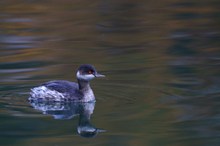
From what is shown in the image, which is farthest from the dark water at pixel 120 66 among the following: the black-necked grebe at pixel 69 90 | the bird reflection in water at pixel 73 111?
the black-necked grebe at pixel 69 90

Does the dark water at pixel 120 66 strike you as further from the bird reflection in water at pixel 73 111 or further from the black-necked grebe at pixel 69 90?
the black-necked grebe at pixel 69 90

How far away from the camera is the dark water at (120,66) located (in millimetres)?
10594

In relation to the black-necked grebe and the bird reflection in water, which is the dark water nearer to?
the bird reflection in water

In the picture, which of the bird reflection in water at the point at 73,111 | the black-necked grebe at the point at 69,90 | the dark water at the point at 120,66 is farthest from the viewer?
the black-necked grebe at the point at 69,90

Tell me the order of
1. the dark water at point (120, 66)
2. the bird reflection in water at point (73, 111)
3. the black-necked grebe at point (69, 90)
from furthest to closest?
the black-necked grebe at point (69, 90) → the bird reflection in water at point (73, 111) → the dark water at point (120, 66)

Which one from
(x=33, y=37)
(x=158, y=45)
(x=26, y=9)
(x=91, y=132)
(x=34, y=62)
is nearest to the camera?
(x=91, y=132)

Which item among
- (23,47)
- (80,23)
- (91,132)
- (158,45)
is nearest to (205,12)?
(80,23)

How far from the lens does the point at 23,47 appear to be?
17.6 metres

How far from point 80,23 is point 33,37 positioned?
231cm

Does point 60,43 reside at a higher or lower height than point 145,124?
lower

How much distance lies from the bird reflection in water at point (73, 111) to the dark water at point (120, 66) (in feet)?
0.16

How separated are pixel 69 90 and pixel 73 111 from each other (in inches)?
19.9

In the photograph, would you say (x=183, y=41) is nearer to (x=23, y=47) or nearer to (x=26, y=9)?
(x=23, y=47)

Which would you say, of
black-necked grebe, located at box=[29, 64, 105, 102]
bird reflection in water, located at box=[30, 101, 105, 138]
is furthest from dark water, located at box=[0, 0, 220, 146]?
black-necked grebe, located at box=[29, 64, 105, 102]
